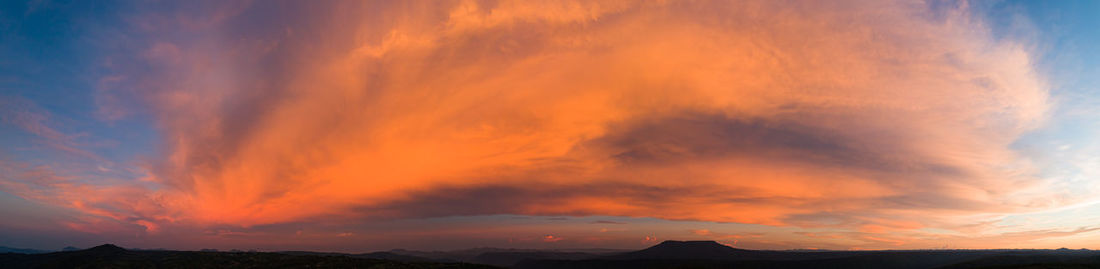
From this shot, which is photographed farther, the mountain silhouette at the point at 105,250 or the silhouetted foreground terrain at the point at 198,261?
the mountain silhouette at the point at 105,250

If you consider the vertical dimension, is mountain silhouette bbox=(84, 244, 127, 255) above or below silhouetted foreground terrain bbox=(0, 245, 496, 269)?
above

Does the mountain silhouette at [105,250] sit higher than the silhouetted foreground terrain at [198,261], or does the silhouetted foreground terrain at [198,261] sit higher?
the mountain silhouette at [105,250]

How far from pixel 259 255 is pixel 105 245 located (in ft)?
261

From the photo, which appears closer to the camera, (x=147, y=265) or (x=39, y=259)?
(x=147, y=265)

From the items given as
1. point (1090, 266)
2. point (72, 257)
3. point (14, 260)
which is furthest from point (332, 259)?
point (1090, 266)

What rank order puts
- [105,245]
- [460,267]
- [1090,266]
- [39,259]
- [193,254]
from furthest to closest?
1. [105,245]
2. [39,259]
3. [193,254]
4. [460,267]
5. [1090,266]

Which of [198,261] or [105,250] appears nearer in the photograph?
[198,261]

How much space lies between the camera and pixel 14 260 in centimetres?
16875

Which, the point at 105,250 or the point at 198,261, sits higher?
the point at 105,250

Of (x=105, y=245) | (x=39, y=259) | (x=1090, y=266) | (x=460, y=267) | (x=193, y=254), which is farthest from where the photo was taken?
(x=105, y=245)

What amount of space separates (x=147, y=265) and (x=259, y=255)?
1090 inches

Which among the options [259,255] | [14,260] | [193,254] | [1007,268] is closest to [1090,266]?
[1007,268]

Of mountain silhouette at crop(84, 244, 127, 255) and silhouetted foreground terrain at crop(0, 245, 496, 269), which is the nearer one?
silhouetted foreground terrain at crop(0, 245, 496, 269)

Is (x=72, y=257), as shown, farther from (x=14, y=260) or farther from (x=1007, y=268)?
(x=1007, y=268)
